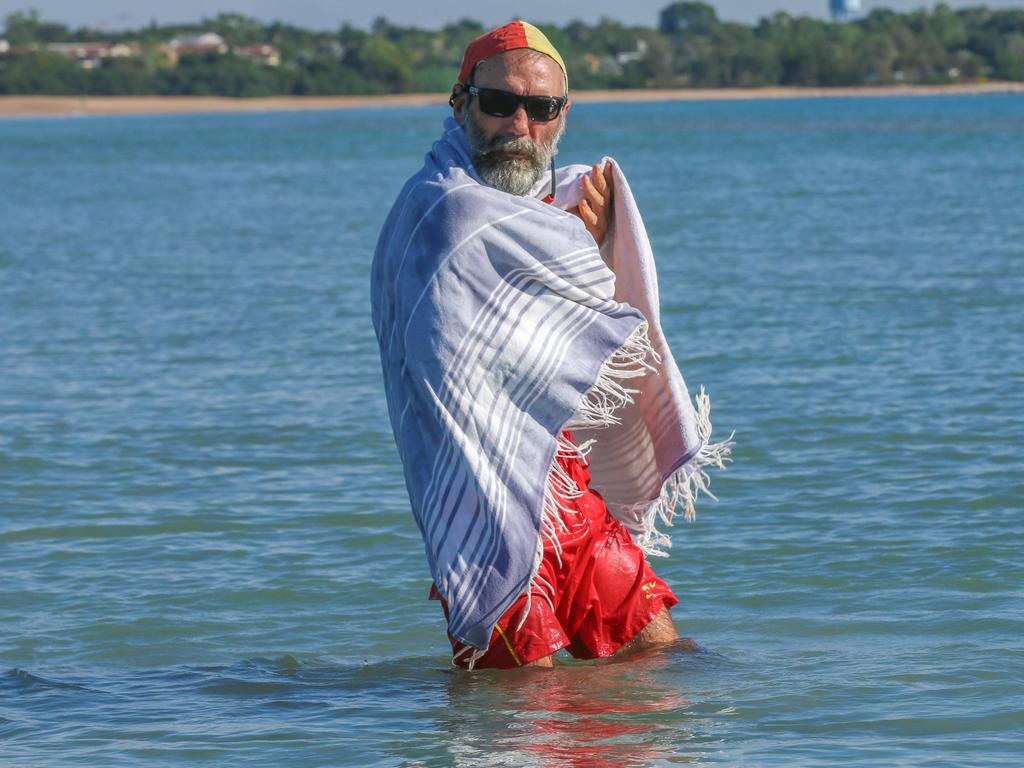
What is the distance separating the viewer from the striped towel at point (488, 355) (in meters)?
4.12

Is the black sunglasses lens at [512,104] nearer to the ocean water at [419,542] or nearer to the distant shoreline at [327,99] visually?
the ocean water at [419,542]

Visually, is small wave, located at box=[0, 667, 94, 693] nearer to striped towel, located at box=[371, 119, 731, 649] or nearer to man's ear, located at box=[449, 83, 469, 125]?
striped towel, located at box=[371, 119, 731, 649]

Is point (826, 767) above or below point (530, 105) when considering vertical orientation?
below

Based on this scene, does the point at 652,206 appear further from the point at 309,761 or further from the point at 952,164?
the point at 309,761

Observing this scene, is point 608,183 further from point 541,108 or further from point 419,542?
point 419,542

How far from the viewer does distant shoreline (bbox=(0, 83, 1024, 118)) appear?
466 ft

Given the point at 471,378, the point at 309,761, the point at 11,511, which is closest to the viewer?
the point at 471,378

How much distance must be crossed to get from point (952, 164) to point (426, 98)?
118262 millimetres

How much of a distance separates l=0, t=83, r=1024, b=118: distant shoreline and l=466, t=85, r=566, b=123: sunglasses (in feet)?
459

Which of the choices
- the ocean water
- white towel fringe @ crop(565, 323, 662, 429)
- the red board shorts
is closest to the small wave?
the ocean water

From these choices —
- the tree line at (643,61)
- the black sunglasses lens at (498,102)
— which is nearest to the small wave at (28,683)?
the black sunglasses lens at (498,102)

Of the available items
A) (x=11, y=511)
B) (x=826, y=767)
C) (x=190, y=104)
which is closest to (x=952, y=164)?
(x=11, y=511)

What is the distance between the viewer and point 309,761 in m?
4.57

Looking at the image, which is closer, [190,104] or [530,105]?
[530,105]
